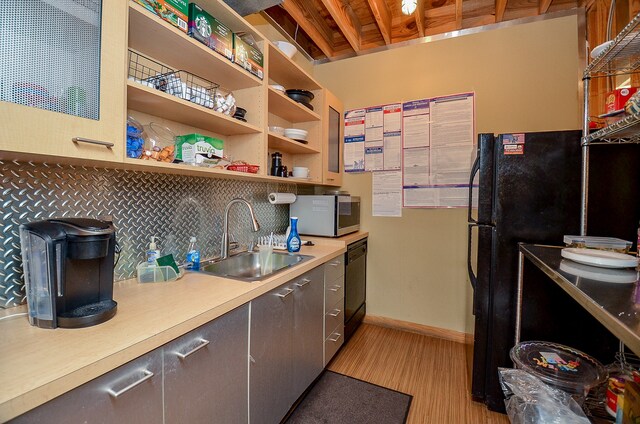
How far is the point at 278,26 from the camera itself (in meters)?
2.34

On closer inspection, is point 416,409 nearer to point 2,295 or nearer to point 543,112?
point 2,295

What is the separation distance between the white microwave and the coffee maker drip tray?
161cm

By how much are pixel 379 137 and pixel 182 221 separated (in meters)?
1.93

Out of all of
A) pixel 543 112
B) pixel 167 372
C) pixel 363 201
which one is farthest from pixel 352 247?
pixel 543 112

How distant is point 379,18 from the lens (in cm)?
224

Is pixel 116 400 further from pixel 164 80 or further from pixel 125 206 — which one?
pixel 164 80

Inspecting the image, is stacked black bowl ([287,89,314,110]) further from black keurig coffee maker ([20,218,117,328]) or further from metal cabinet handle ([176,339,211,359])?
metal cabinet handle ([176,339,211,359])

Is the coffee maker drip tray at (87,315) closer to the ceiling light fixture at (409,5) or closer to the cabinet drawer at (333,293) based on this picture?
the cabinet drawer at (333,293)

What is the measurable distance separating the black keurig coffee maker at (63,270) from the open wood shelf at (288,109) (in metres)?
1.33

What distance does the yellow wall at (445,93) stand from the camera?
2143 mm

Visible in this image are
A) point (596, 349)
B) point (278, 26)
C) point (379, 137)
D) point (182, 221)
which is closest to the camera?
point (596, 349)

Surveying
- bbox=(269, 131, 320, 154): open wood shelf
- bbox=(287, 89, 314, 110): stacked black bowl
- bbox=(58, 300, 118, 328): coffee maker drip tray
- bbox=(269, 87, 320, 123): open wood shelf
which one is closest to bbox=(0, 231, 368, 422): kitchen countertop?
bbox=(58, 300, 118, 328): coffee maker drip tray

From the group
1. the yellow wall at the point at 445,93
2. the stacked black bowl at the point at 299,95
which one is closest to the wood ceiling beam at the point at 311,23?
the yellow wall at the point at 445,93

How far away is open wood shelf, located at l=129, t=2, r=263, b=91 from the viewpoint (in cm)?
107
